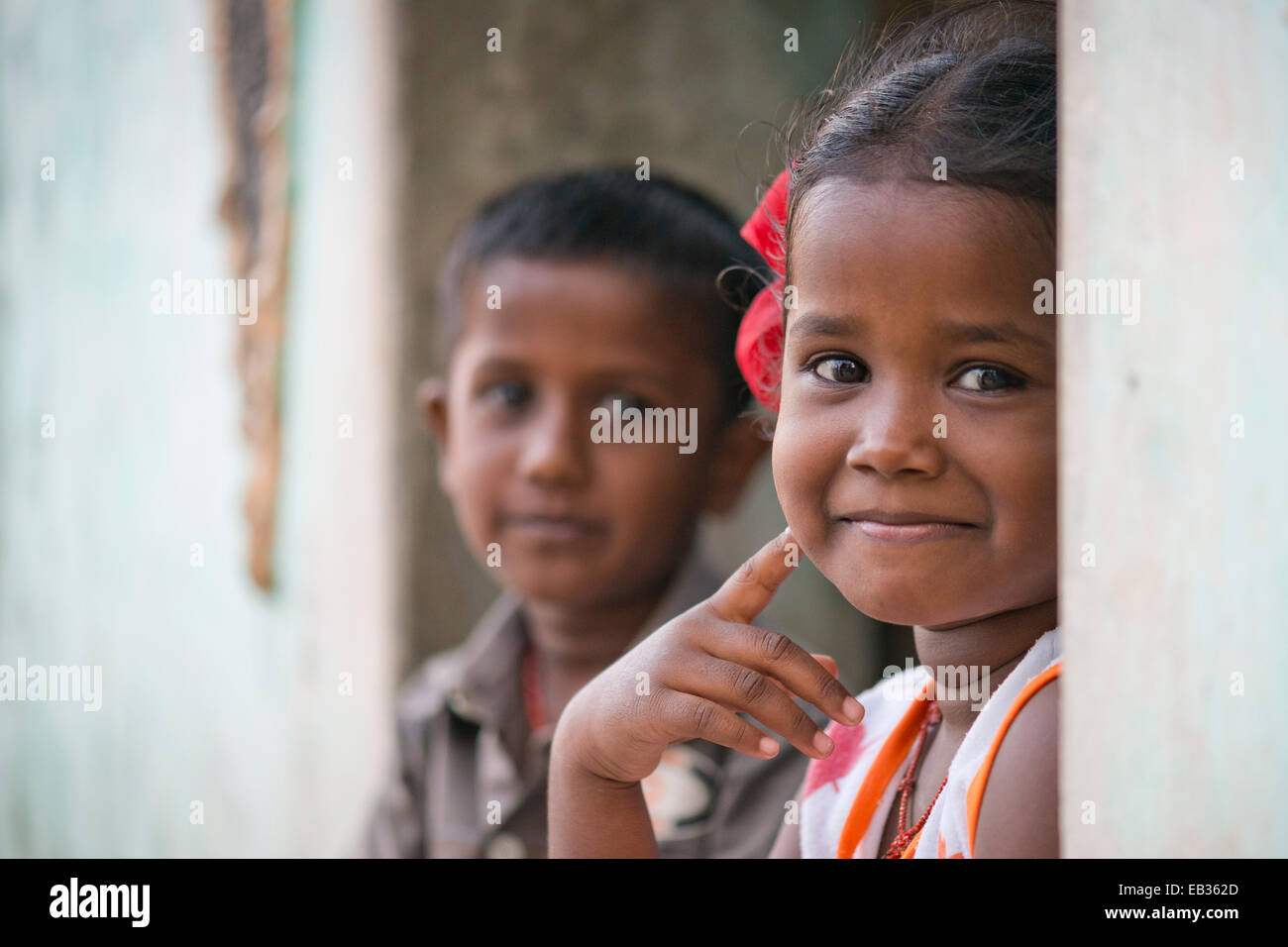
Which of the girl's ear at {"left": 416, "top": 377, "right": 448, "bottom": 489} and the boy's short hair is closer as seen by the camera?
the boy's short hair

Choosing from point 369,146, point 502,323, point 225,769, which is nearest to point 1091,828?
point 502,323

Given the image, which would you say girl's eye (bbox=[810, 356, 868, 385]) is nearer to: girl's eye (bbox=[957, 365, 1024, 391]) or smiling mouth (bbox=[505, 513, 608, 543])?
girl's eye (bbox=[957, 365, 1024, 391])

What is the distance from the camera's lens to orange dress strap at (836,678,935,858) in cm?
112

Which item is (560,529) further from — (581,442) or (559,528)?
(581,442)

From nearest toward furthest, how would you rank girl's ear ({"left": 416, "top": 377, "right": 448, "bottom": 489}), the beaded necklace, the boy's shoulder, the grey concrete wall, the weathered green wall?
the grey concrete wall
the beaded necklace
the boy's shoulder
girl's ear ({"left": 416, "top": 377, "right": 448, "bottom": 489})
the weathered green wall

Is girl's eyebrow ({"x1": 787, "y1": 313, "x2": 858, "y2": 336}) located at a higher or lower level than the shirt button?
higher

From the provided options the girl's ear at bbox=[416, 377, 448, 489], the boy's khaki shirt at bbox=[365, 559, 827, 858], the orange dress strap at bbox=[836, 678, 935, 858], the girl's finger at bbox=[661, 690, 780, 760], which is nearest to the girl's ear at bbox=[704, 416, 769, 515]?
the boy's khaki shirt at bbox=[365, 559, 827, 858]

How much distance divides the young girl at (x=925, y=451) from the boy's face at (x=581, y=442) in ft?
2.48

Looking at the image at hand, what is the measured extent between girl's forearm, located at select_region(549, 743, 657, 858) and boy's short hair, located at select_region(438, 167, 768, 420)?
740mm

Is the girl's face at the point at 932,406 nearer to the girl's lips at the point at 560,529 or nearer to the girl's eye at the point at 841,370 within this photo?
the girl's eye at the point at 841,370

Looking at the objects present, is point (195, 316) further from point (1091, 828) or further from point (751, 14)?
point (1091, 828)

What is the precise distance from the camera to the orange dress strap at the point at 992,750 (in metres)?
0.87

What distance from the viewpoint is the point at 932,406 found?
0.89m

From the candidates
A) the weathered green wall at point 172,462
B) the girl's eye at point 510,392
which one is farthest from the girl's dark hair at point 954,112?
the weathered green wall at point 172,462
